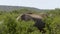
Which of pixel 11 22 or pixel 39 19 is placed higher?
pixel 11 22

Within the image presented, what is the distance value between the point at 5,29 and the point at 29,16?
11.7m

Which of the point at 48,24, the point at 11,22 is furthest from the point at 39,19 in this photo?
the point at 11,22

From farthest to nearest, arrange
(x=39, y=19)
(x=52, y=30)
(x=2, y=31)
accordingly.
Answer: (x=39, y=19) → (x=52, y=30) → (x=2, y=31)

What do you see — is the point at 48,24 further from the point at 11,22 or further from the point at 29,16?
the point at 29,16

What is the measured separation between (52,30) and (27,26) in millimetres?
1699

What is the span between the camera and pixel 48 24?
1850 centimetres

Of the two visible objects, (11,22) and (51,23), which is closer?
(11,22)

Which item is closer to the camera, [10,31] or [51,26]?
[10,31]

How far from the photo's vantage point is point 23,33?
16203mm

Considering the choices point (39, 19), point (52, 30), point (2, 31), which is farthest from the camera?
point (39, 19)

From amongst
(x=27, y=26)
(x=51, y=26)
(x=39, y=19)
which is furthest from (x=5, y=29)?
(x=39, y=19)

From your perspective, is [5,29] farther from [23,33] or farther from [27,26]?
[27,26]

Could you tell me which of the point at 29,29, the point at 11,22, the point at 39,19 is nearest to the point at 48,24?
the point at 29,29

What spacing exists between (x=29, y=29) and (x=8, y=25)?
1.76 m
